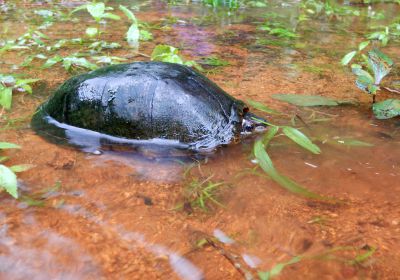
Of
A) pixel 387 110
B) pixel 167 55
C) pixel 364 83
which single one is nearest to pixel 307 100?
pixel 364 83

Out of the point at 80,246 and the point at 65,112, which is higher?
the point at 65,112

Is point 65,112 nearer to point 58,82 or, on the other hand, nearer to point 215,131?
point 58,82

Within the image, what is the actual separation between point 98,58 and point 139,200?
2330mm

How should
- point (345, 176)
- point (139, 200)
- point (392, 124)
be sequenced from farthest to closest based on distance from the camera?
→ point (392, 124), point (345, 176), point (139, 200)

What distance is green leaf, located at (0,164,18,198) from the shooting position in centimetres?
171

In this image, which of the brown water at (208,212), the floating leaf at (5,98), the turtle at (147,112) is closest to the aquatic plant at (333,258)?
the brown water at (208,212)

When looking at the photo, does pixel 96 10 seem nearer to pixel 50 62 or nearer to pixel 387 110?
pixel 50 62

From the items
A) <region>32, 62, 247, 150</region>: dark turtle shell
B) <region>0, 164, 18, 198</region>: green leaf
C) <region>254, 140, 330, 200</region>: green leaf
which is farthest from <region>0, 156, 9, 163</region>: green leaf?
<region>254, 140, 330, 200</region>: green leaf

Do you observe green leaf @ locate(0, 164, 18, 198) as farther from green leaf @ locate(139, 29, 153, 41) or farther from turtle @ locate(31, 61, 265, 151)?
green leaf @ locate(139, 29, 153, 41)

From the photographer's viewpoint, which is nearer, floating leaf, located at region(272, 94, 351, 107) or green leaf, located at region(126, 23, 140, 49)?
floating leaf, located at region(272, 94, 351, 107)

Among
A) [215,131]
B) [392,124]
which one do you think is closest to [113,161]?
[215,131]

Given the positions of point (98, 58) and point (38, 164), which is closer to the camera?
point (38, 164)

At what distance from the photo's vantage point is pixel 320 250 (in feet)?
4.88

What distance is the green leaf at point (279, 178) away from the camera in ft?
5.97
